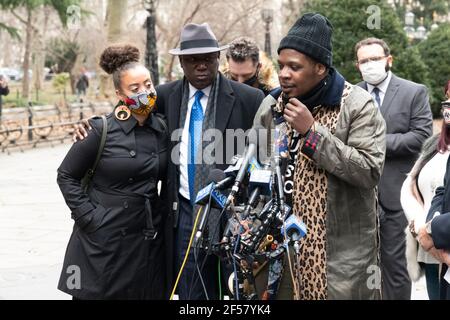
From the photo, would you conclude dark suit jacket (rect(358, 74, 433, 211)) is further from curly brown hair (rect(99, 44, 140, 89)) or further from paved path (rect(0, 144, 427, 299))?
curly brown hair (rect(99, 44, 140, 89))

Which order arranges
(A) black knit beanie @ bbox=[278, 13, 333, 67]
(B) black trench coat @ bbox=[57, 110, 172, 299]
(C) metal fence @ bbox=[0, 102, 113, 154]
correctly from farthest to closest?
1. (C) metal fence @ bbox=[0, 102, 113, 154]
2. (B) black trench coat @ bbox=[57, 110, 172, 299]
3. (A) black knit beanie @ bbox=[278, 13, 333, 67]

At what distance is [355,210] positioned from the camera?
12.8 ft

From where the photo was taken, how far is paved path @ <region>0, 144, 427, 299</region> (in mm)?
7348

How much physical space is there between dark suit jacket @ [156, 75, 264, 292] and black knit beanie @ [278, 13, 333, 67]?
1092mm

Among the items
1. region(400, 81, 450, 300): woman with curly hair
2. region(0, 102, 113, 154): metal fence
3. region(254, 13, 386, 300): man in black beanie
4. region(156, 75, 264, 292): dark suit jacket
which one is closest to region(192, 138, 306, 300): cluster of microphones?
region(254, 13, 386, 300): man in black beanie

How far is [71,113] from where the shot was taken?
83.0 feet

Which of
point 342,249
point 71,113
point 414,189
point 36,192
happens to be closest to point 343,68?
point 36,192

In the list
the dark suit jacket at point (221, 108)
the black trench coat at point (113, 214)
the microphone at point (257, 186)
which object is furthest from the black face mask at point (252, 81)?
the microphone at point (257, 186)

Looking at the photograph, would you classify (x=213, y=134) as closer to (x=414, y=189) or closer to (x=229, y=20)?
(x=414, y=189)

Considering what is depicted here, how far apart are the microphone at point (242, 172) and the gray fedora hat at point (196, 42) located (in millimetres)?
1385

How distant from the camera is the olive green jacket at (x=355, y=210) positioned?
3.80m

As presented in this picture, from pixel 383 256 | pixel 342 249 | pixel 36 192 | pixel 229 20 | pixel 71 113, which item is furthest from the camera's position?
pixel 229 20
